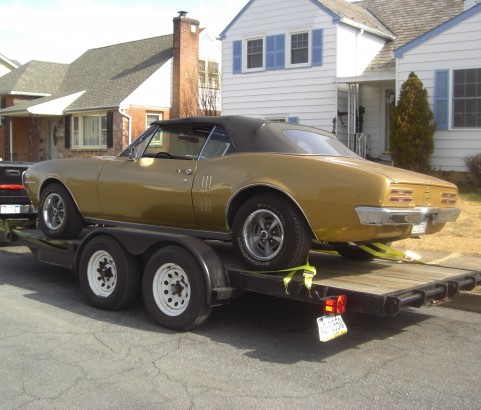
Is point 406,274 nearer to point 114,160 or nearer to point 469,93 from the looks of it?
point 114,160

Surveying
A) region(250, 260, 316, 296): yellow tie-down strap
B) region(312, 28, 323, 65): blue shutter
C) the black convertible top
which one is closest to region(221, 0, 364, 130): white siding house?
region(312, 28, 323, 65): blue shutter

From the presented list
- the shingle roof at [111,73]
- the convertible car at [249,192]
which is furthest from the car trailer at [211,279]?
the shingle roof at [111,73]

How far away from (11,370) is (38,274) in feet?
12.4

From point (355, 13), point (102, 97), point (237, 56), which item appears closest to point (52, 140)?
point (102, 97)

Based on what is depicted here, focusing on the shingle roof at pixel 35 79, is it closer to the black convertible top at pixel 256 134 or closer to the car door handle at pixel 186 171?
the car door handle at pixel 186 171

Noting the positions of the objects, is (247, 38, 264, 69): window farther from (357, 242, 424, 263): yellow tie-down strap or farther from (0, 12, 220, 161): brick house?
(357, 242, 424, 263): yellow tie-down strap

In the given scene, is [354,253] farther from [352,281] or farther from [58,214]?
[58,214]

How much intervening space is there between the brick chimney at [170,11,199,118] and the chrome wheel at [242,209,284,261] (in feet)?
69.4

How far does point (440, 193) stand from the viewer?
18.4 feet

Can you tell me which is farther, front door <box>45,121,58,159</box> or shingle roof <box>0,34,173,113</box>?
front door <box>45,121,58,159</box>

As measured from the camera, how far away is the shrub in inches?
590

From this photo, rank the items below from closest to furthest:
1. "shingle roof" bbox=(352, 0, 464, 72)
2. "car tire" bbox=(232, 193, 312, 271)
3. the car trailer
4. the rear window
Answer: the car trailer
"car tire" bbox=(232, 193, 312, 271)
the rear window
"shingle roof" bbox=(352, 0, 464, 72)

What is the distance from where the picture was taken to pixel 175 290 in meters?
5.71

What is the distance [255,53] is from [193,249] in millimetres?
15570
